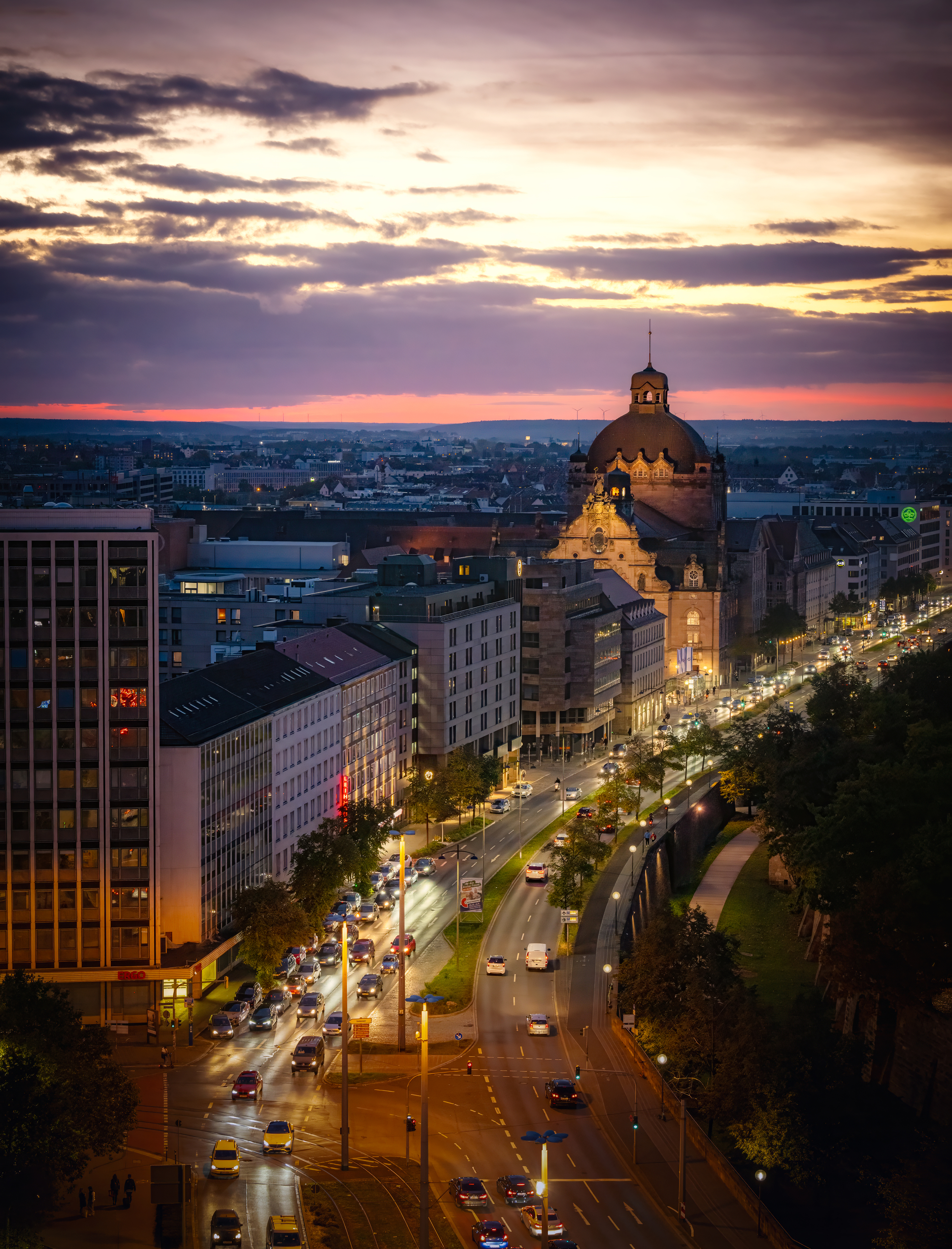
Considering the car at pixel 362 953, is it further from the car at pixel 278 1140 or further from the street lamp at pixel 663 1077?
the car at pixel 278 1140

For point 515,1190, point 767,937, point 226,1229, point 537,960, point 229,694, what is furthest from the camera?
point 767,937

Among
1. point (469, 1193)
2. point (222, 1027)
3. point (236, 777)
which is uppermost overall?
point (236, 777)

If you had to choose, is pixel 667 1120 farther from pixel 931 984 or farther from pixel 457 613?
pixel 457 613

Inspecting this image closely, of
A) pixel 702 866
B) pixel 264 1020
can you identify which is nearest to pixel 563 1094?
pixel 264 1020

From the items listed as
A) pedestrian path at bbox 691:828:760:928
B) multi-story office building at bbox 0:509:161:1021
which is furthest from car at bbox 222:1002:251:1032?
pedestrian path at bbox 691:828:760:928

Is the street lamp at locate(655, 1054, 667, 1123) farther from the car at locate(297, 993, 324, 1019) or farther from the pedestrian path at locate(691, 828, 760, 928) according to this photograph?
the pedestrian path at locate(691, 828, 760, 928)

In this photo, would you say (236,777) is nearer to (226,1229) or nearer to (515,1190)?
(515,1190)
